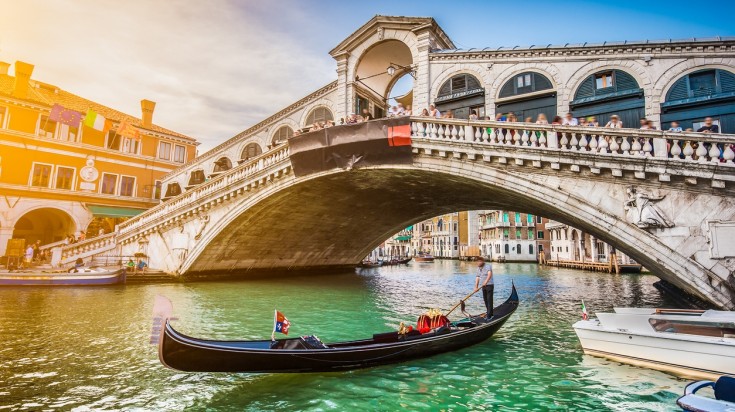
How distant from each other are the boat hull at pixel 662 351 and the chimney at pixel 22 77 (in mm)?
27822

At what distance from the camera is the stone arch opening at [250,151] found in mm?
21344

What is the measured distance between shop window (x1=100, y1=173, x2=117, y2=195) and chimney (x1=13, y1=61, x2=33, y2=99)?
18.3 ft

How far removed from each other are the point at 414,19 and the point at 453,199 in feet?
26.5

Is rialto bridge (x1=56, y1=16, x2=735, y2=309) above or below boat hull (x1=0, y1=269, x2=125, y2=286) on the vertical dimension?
above

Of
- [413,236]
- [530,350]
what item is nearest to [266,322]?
[530,350]

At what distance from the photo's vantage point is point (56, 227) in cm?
2352

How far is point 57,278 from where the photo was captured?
14500 mm

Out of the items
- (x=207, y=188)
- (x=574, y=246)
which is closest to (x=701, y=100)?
(x=207, y=188)

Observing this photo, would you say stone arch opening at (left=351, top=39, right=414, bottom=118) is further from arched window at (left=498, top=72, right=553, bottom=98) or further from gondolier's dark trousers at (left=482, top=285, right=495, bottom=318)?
gondolier's dark trousers at (left=482, top=285, right=495, bottom=318)

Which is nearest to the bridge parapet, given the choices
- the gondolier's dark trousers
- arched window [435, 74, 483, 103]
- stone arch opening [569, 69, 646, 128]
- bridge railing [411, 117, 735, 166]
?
bridge railing [411, 117, 735, 166]

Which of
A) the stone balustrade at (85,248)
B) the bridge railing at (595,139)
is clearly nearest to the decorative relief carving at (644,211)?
the bridge railing at (595,139)

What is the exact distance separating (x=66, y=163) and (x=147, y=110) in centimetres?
670

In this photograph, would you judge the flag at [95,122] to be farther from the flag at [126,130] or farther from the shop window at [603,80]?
the shop window at [603,80]

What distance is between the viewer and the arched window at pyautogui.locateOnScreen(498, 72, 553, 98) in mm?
12664
